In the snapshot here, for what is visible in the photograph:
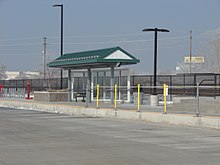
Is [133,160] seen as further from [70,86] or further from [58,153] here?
[70,86]

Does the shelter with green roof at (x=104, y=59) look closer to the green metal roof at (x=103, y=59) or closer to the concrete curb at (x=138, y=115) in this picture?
the green metal roof at (x=103, y=59)

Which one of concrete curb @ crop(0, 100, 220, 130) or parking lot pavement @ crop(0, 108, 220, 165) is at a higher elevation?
concrete curb @ crop(0, 100, 220, 130)

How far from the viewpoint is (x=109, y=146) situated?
1216 centimetres

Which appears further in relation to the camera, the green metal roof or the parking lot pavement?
the green metal roof

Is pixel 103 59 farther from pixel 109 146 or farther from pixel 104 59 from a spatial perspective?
pixel 109 146

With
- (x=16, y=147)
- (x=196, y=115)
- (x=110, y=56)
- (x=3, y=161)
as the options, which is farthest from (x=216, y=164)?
(x=110, y=56)

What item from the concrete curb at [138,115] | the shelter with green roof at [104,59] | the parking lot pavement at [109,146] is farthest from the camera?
the shelter with green roof at [104,59]

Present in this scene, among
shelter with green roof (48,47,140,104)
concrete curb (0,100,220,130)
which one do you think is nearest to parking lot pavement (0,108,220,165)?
concrete curb (0,100,220,130)

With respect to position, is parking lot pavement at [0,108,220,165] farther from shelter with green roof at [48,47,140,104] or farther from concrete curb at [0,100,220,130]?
shelter with green roof at [48,47,140,104]

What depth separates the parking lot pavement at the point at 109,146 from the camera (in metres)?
9.88

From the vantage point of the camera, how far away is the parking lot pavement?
988 cm

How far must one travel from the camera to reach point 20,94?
158 feet

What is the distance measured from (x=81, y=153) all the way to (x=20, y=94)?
38.5 m

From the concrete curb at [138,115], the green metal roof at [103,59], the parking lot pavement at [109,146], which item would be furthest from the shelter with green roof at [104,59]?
the parking lot pavement at [109,146]
